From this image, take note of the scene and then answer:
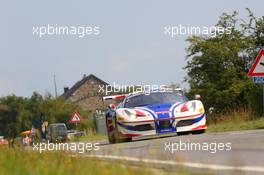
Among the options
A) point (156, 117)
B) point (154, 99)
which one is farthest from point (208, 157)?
point (154, 99)

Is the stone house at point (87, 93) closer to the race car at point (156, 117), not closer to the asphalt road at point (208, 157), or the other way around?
the race car at point (156, 117)

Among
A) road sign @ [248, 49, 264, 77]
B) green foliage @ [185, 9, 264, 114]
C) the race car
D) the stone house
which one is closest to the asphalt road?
the race car

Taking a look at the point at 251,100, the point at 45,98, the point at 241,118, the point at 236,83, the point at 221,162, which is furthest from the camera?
the point at 45,98

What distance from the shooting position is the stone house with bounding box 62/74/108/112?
130 meters

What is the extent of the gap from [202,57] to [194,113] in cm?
3049

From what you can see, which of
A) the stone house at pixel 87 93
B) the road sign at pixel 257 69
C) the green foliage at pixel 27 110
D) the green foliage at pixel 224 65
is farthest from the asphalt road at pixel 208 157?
the stone house at pixel 87 93

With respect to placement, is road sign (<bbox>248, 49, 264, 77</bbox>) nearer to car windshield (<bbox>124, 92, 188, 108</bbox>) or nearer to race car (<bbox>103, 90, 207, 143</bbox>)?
car windshield (<bbox>124, 92, 188, 108</bbox>)

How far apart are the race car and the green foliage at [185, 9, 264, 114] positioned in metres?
26.3

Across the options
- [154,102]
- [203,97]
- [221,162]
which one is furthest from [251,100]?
[221,162]

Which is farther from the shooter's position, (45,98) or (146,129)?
(45,98)

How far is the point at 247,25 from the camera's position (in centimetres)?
5081

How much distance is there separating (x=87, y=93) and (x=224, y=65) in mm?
84969

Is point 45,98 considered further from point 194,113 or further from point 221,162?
point 221,162

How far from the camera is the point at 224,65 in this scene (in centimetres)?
4894
